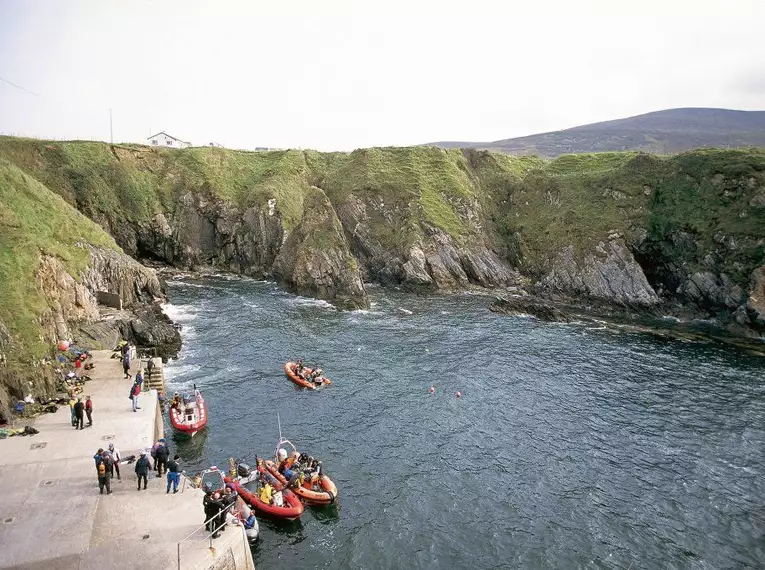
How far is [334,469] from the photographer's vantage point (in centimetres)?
3662

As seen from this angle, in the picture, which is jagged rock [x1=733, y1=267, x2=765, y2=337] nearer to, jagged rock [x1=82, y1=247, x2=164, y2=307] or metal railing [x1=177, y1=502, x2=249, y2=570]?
metal railing [x1=177, y1=502, x2=249, y2=570]

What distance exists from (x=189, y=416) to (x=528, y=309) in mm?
53266

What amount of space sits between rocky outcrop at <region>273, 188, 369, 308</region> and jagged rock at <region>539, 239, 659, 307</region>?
3495cm

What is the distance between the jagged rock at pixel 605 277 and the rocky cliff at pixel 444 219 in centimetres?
22

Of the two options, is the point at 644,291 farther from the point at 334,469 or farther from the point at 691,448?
the point at 334,469

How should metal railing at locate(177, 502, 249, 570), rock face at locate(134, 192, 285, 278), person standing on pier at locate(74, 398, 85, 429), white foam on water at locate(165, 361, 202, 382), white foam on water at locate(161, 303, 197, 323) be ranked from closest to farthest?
metal railing at locate(177, 502, 249, 570) → person standing on pier at locate(74, 398, 85, 429) → white foam on water at locate(165, 361, 202, 382) → white foam on water at locate(161, 303, 197, 323) → rock face at locate(134, 192, 285, 278)

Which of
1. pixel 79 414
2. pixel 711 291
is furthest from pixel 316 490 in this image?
pixel 711 291

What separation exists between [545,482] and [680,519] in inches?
326

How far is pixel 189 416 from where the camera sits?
133 ft

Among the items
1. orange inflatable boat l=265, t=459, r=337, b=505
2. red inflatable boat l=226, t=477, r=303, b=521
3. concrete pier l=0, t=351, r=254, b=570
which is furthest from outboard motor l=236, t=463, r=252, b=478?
concrete pier l=0, t=351, r=254, b=570

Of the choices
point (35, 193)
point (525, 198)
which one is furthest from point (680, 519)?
point (525, 198)

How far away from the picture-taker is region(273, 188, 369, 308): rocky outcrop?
3263 inches

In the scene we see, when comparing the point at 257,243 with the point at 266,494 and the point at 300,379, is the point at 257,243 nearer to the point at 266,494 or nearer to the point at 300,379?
the point at 300,379

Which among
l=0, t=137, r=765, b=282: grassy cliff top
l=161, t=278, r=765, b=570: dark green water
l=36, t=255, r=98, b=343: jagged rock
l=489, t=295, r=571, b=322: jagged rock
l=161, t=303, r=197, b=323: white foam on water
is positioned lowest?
l=161, t=278, r=765, b=570: dark green water
